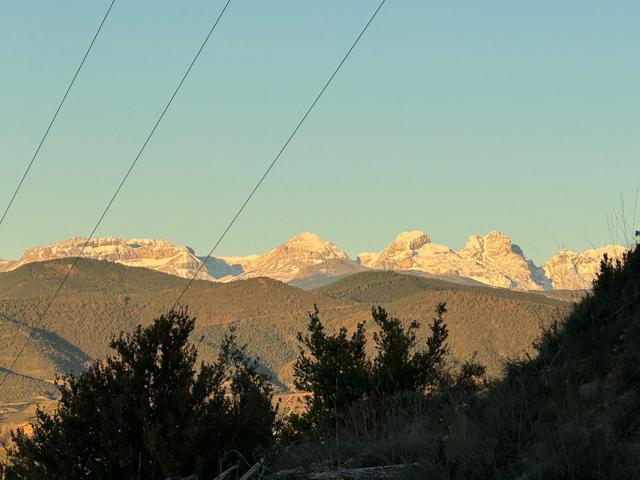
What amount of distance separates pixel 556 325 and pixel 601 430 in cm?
472

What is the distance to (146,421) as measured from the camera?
1148 cm

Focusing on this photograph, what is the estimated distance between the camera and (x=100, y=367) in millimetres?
13086

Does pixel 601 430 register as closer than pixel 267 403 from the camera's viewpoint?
Yes

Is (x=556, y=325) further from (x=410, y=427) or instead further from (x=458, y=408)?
(x=410, y=427)

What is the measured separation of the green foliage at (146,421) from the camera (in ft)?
37.6

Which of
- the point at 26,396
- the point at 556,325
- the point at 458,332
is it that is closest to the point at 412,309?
the point at 458,332

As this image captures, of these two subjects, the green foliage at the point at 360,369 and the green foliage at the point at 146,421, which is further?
the green foliage at the point at 360,369

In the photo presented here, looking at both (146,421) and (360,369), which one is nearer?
(146,421)

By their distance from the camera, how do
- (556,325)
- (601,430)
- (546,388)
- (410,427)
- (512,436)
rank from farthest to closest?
(556,325) → (546,388) → (410,427) → (512,436) → (601,430)

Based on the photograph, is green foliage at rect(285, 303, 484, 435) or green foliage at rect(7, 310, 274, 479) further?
green foliage at rect(285, 303, 484, 435)

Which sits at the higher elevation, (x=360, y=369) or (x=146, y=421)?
(x=360, y=369)

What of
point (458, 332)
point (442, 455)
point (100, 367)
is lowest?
point (442, 455)

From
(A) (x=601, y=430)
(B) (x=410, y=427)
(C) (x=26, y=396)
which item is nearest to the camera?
(A) (x=601, y=430)

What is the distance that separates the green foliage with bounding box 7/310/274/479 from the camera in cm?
1145
